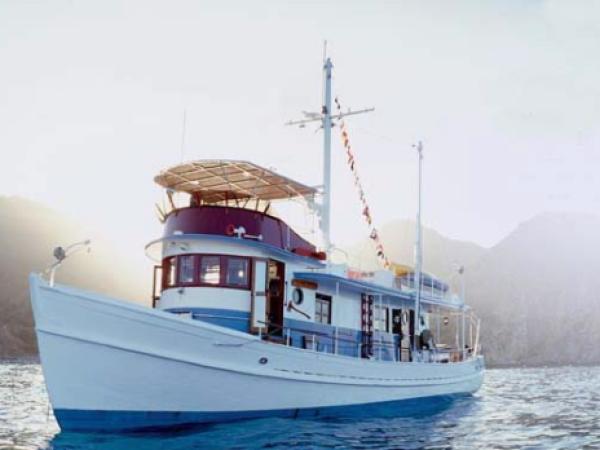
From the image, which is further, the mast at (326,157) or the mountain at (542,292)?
the mountain at (542,292)

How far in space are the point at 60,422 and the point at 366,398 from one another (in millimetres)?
8734

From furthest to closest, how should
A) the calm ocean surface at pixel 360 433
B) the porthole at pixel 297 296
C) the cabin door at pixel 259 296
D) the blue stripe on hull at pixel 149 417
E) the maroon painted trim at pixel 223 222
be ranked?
the porthole at pixel 297 296
the maroon painted trim at pixel 223 222
the cabin door at pixel 259 296
the blue stripe on hull at pixel 149 417
the calm ocean surface at pixel 360 433

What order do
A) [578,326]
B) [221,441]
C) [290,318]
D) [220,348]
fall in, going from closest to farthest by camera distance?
1. [221,441]
2. [220,348]
3. [290,318]
4. [578,326]

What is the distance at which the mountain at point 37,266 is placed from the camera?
347ft

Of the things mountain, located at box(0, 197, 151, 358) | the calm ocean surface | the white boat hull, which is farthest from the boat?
mountain, located at box(0, 197, 151, 358)

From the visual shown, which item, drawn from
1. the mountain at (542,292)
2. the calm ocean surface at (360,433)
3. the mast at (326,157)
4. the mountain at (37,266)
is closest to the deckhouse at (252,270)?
the mast at (326,157)

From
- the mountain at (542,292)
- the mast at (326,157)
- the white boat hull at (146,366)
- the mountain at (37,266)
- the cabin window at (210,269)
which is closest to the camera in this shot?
the white boat hull at (146,366)

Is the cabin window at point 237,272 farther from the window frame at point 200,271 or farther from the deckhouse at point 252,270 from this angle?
the window frame at point 200,271

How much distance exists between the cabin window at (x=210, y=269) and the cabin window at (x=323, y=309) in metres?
3.93

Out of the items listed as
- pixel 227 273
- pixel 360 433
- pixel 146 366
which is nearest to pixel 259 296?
pixel 227 273

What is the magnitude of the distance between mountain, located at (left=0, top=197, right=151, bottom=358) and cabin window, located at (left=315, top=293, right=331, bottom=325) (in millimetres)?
89460

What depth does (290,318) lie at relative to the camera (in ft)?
58.0

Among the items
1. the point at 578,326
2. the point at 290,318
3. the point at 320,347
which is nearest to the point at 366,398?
the point at 320,347

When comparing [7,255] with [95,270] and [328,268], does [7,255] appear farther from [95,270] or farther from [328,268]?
[328,268]
